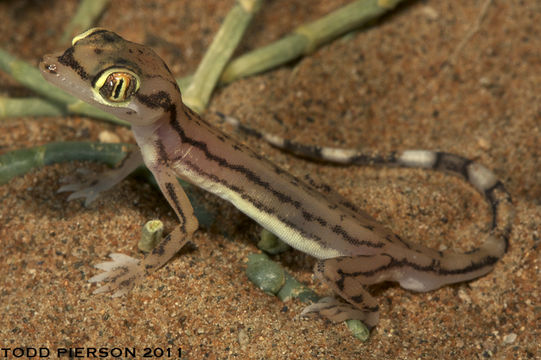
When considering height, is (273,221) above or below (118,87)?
below

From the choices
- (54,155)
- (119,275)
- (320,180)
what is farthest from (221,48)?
(119,275)

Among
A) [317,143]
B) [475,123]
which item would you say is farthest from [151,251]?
[475,123]

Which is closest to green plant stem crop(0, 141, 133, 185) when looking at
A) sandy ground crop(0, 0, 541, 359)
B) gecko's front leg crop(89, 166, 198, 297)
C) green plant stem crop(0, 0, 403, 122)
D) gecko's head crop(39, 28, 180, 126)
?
sandy ground crop(0, 0, 541, 359)

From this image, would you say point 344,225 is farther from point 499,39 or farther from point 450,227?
point 499,39

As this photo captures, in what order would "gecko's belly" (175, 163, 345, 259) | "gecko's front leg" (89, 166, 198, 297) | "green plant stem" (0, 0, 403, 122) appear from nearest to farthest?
"gecko's front leg" (89, 166, 198, 297), "gecko's belly" (175, 163, 345, 259), "green plant stem" (0, 0, 403, 122)

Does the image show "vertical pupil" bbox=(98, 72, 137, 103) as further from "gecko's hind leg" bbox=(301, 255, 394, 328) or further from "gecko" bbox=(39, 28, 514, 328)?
"gecko's hind leg" bbox=(301, 255, 394, 328)

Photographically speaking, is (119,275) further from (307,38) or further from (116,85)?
(307,38)

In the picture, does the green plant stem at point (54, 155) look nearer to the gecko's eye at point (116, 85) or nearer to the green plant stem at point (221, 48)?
the green plant stem at point (221, 48)
